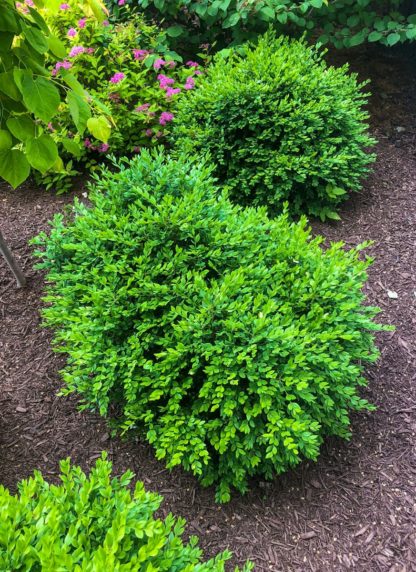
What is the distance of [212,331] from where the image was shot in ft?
6.98

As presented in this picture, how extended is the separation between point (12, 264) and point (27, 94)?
1.85 m

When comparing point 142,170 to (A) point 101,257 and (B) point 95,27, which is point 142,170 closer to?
(A) point 101,257

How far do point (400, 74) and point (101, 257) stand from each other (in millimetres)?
4267

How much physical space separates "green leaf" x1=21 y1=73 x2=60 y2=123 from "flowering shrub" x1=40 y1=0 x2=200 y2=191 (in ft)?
A: 7.95

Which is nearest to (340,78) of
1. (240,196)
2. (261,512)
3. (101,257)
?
(240,196)

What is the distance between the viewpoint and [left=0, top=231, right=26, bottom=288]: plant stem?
288 centimetres

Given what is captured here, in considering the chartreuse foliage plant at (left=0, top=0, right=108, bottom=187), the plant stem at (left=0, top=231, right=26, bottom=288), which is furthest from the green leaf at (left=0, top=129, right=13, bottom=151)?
the plant stem at (left=0, top=231, right=26, bottom=288)

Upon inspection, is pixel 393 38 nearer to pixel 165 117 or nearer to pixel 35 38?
pixel 165 117

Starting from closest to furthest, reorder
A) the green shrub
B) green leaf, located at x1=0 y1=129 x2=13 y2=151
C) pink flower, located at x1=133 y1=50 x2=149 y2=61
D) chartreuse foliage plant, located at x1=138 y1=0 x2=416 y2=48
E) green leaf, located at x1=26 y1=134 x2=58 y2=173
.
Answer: green leaf, located at x1=26 y1=134 x2=58 y2=173 < green leaf, located at x1=0 y1=129 x2=13 y2=151 < the green shrub < chartreuse foliage plant, located at x1=138 y1=0 x2=416 y2=48 < pink flower, located at x1=133 y1=50 x2=149 y2=61

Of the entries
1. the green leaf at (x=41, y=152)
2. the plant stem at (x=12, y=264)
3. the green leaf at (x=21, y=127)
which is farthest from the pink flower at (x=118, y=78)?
the green leaf at (x=41, y=152)

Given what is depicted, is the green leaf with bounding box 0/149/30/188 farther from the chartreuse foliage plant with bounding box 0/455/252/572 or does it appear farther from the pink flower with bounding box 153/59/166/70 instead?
the pink flower with bounding box 153/59/166/70

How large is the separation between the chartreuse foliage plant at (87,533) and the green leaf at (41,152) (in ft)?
3.17

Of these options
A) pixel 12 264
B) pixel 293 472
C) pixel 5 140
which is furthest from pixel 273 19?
pixel 293 472

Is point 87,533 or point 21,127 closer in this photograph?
point 87,533
